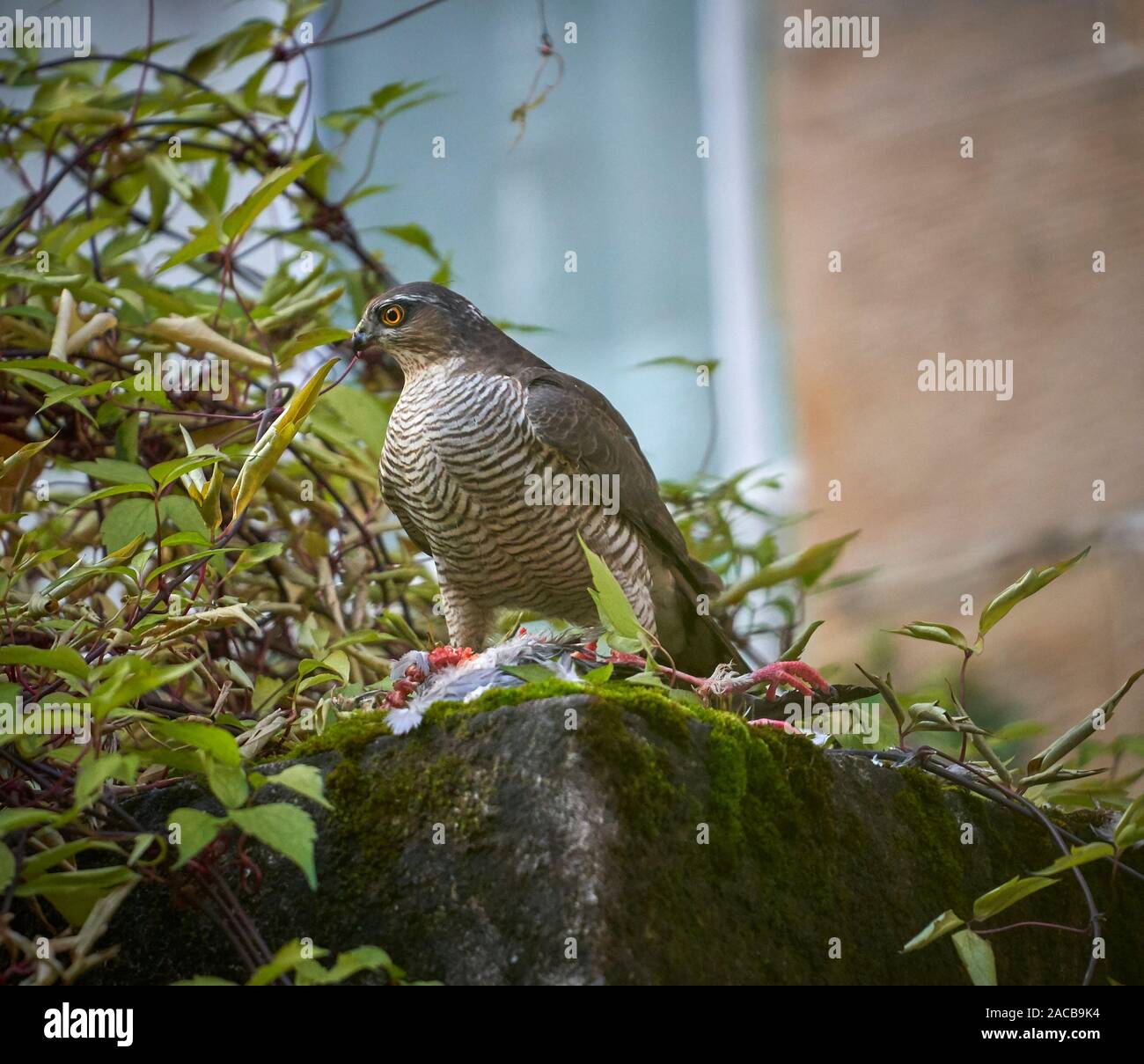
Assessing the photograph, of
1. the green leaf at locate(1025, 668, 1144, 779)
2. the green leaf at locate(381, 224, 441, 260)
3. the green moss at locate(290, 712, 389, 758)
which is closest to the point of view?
the green moss at locate(290, 712, 389, 758)

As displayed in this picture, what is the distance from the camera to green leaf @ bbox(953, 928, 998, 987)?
1.44 meters

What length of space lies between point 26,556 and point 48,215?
3.79 ft

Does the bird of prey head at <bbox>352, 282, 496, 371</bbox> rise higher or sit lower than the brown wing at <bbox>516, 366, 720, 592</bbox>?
higher

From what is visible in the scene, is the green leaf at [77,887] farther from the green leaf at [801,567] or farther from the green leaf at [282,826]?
the green leaf at [801,567]

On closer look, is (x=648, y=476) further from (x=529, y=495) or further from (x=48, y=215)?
(x=48, y=215)

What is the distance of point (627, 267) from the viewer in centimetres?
527

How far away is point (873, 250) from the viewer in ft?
18.4

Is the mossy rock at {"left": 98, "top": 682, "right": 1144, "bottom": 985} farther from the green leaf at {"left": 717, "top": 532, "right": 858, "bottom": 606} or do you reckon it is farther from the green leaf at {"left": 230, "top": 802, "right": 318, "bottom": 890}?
the green leaf at {"left": 717, "top": 532, "right": 858, "bottom": 606}

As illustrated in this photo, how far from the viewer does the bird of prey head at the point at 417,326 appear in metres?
2.47

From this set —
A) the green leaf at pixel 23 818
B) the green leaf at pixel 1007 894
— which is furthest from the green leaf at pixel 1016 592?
the green leaf at pixel 23 818

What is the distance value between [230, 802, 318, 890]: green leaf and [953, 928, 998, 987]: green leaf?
771 millimetres

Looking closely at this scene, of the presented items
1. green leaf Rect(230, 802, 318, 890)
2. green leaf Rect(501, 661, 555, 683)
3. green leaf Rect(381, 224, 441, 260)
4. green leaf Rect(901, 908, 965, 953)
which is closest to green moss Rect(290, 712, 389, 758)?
green leaf Rect(501, 661, 555, 683)

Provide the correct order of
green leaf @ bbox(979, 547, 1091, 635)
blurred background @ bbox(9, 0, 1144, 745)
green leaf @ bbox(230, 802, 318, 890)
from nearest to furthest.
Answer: green leaf @ bbox(230, 802, 318, 890) → green leaf @ bbox(979, 547, 1091, 635) → blurred background @ bbox(9, 0, 1144, 745)

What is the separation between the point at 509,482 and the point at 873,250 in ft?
12.5
